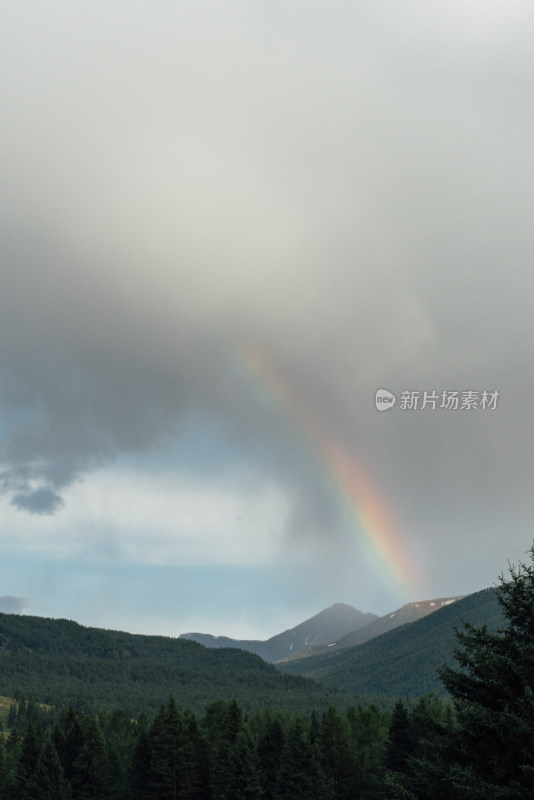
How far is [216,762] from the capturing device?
264ft

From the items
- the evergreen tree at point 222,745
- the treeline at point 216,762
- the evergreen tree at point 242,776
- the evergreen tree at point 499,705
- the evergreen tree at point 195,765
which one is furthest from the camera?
the evergreen tree at point 222,745

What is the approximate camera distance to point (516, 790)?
23469mm

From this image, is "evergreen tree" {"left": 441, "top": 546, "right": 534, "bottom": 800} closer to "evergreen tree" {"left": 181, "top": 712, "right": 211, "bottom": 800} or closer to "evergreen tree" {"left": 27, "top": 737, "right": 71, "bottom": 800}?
"evergreen tree" {"left": 181, "top": 712, "right": 211, "bottom": 800}

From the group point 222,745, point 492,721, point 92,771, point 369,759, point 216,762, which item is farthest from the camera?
point 369,759

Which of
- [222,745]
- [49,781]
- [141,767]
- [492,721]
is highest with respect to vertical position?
[492,721]

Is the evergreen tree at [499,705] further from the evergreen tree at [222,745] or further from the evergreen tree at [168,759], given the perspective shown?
the evergreen tree at [168,759]

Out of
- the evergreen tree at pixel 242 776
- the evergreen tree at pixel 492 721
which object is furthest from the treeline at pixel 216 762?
the evergreen tree at pixel 492 721

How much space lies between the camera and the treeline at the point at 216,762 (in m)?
72.8

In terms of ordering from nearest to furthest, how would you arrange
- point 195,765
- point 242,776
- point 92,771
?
Answer: point 242,776 → point 195,765 → point 92,771

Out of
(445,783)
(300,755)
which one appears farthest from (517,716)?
(300,755)

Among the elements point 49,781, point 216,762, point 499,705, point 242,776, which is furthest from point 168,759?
point 499,705

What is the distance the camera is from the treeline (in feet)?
239

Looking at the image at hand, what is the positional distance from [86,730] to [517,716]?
249 feet

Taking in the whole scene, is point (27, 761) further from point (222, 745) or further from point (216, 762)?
point (222, 745)
